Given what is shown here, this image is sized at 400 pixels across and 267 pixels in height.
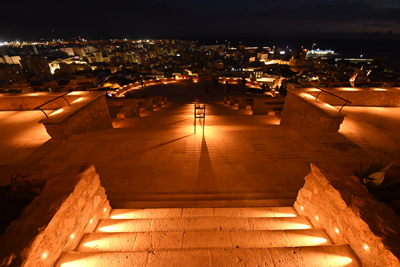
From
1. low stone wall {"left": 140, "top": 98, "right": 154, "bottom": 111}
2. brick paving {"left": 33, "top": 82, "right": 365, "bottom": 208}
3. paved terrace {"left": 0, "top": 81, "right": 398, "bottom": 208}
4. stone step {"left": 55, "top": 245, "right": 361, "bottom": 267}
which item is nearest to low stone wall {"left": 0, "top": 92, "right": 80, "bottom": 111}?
paved terrace {"left": 0, "top": 81, "right": 398, "bottom": 208}

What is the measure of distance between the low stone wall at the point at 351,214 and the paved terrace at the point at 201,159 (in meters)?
0.88

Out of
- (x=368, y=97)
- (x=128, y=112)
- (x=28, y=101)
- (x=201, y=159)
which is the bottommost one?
(x=128, y=112)

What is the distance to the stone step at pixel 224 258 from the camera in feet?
6.97

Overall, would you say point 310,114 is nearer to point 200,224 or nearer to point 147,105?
point 200,224

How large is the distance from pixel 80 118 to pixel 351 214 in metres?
7.57

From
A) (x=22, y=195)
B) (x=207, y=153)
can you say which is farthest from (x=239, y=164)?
(x=22, y=195)

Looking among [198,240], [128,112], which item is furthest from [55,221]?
[128,112]

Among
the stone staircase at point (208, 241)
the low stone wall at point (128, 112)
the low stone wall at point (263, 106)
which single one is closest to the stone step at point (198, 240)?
the stone staircase at point (208, 241)

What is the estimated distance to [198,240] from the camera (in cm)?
253

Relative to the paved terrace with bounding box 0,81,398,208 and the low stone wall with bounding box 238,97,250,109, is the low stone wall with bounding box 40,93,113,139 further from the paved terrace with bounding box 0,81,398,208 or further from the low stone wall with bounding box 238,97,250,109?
the low stone wall with bounding box 238,97,250,109

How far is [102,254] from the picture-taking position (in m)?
2.21

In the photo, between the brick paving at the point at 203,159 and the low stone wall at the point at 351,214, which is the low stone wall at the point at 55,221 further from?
the low stone wall at the point at 351,214

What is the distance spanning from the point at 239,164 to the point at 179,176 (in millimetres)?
1652

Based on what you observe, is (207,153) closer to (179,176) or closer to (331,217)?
(179,176)
